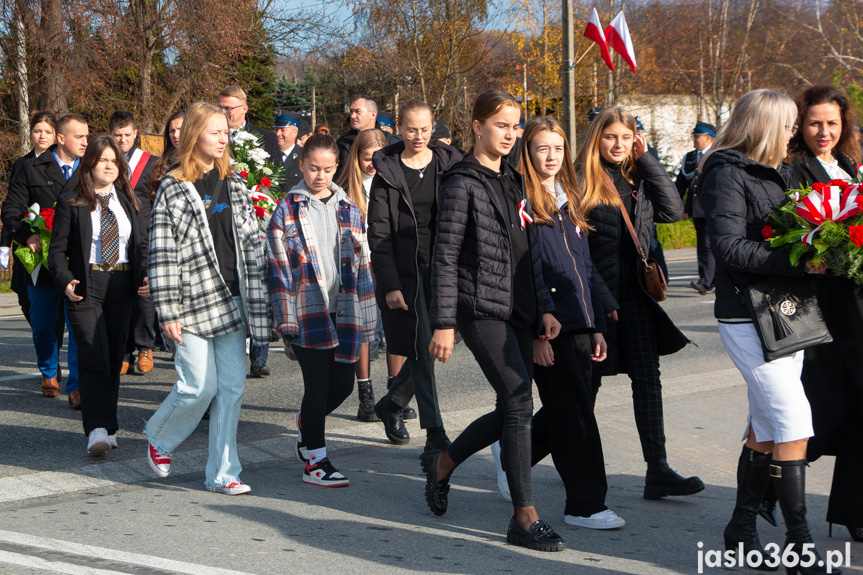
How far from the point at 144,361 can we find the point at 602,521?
5351 mm

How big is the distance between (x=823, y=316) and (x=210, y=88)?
68.8 ft

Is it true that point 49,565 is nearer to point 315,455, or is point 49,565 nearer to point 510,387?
point 315,455

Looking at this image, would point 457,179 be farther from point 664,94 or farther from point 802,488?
point 664,94

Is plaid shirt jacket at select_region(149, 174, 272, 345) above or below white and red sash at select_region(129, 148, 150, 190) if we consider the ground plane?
below

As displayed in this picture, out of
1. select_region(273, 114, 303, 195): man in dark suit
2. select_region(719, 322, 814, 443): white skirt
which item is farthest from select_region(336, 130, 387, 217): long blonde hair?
select_region(719, 322, 814, 443): white skirt

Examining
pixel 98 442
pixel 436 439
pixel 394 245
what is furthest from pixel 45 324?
pixel 436 439

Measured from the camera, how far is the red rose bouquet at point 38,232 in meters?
7.23

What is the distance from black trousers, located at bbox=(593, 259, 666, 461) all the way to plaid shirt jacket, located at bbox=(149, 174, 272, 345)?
1.85 metres

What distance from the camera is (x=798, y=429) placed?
3.75 metres

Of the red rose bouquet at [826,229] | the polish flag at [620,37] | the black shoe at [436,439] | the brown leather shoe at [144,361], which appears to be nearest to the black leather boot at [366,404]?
the black shoe at [436,439]

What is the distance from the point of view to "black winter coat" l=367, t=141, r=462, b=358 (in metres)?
5.62

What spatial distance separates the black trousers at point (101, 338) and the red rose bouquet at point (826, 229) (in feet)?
12.9

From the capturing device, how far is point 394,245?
575cm

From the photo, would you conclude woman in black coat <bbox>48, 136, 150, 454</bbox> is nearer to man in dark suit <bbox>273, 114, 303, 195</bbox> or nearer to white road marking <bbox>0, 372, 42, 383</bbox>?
white road marking <bbox>0, 372, 42, 383</bbox>
